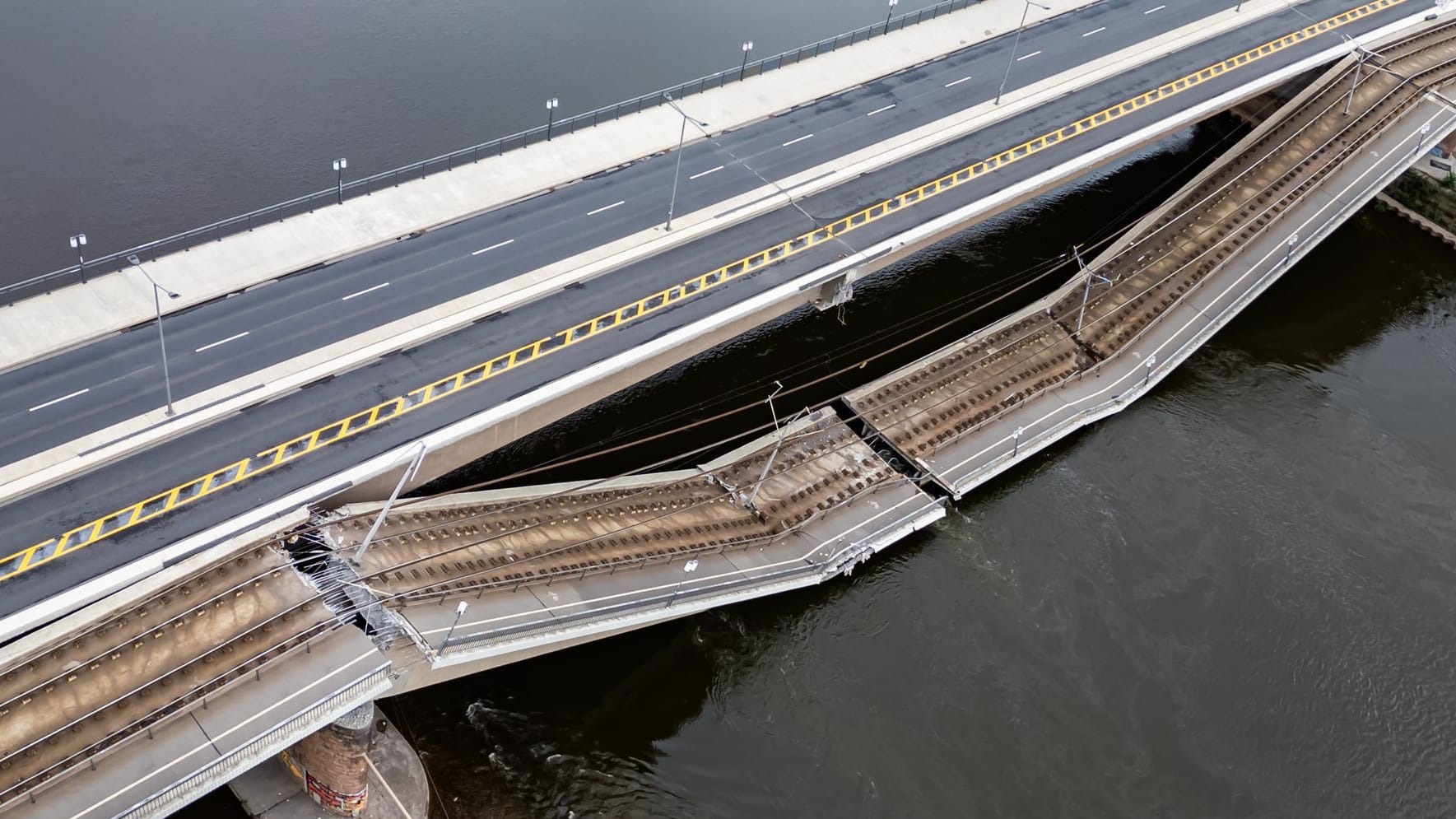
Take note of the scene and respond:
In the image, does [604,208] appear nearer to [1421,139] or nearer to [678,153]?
[678,153]

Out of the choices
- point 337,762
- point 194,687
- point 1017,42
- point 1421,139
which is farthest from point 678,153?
point 1421,139

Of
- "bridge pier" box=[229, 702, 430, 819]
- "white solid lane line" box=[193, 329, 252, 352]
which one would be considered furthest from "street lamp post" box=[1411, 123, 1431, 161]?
"bridge pier" box=[229, 702, 430, 819]

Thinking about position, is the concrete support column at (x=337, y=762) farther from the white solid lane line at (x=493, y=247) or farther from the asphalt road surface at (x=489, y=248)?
the white solid lane line at (x=493, y=247)

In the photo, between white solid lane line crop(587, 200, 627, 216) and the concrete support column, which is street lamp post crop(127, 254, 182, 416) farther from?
white solid lane line crop(587, 200, 627, 216)

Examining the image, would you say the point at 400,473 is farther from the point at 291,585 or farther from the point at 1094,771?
the point at 1094,771

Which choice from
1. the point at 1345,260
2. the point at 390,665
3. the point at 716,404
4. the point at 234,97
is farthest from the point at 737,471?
the point at 1345,260

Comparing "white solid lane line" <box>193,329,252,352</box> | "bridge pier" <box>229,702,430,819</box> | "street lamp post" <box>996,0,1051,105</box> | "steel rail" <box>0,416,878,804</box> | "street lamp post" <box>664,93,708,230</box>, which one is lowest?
"bridge pier" <box>229,702,430,819</box>
